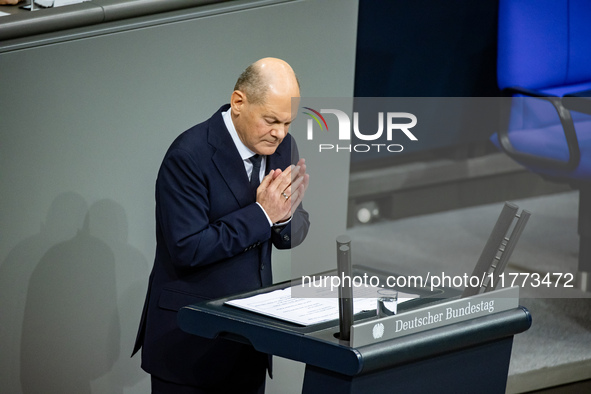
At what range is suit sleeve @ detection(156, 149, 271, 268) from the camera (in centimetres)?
204

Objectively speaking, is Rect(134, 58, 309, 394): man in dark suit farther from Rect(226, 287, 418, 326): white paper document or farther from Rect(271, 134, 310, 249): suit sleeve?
Rect(226, 287, 418, 326): white paper document

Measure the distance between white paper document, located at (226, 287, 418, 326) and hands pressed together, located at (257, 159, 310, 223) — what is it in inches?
9.2

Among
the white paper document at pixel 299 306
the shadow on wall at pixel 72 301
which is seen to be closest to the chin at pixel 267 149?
the white paper document at pixel 299 306

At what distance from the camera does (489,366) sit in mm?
1912

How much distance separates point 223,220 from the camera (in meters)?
2.09

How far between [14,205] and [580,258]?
2546 mm

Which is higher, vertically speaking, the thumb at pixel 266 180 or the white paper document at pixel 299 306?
the thumb at pixel 266 180

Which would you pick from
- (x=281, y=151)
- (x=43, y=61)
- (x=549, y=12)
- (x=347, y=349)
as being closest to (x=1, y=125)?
(x=43, y=61)

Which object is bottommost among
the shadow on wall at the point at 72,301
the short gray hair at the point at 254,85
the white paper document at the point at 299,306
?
the shadow on wall at the point at 72,301

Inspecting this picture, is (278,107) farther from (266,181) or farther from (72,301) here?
(72,301)

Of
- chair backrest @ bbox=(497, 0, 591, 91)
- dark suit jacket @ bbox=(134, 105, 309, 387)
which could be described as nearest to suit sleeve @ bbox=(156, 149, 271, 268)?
dark suit jacket @ bbox=(134, 105, 309, 387)

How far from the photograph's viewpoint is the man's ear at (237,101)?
2.08m

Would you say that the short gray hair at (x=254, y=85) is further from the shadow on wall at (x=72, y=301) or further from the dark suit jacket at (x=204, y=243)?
the shadow on wall at (x=72, y=301)

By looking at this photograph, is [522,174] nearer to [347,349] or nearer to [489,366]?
[489,366]
